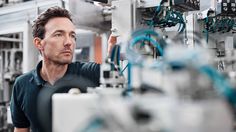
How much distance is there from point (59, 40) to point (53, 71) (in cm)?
20

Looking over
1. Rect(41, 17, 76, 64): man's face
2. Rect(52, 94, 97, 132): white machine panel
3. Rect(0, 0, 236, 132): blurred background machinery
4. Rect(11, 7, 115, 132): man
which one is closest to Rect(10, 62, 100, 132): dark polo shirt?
Rect(11, 7, 115, 132): man

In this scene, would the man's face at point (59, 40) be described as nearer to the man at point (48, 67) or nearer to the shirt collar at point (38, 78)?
the man at point (48, 67)

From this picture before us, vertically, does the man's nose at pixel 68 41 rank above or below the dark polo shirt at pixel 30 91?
above

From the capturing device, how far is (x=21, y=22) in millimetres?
3248

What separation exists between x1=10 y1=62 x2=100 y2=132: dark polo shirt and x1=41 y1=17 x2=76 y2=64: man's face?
0.42 ft

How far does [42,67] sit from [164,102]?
1450 millimetres

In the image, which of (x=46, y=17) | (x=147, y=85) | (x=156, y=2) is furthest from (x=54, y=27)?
(x=147, y=85)

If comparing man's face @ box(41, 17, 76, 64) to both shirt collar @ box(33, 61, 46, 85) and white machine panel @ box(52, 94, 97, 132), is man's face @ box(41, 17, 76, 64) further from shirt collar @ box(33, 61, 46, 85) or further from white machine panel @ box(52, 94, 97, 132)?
white machine panel @ box(52, 94, 97, 132)

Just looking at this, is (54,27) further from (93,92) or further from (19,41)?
(19,41)

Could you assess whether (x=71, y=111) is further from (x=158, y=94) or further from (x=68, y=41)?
(x=68, y=41)

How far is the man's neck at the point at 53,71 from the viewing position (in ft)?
6.42

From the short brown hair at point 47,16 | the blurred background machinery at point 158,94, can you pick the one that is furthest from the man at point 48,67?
the blurred background machinery at point 158,94

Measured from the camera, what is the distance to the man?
6.18 ft

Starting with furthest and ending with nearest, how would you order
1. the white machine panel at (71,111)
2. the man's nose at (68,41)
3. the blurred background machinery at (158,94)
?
1. the man's nose at (68,41)
2. the white machine panel at (71,111)
3. the blurred background machinery at (158,94)
